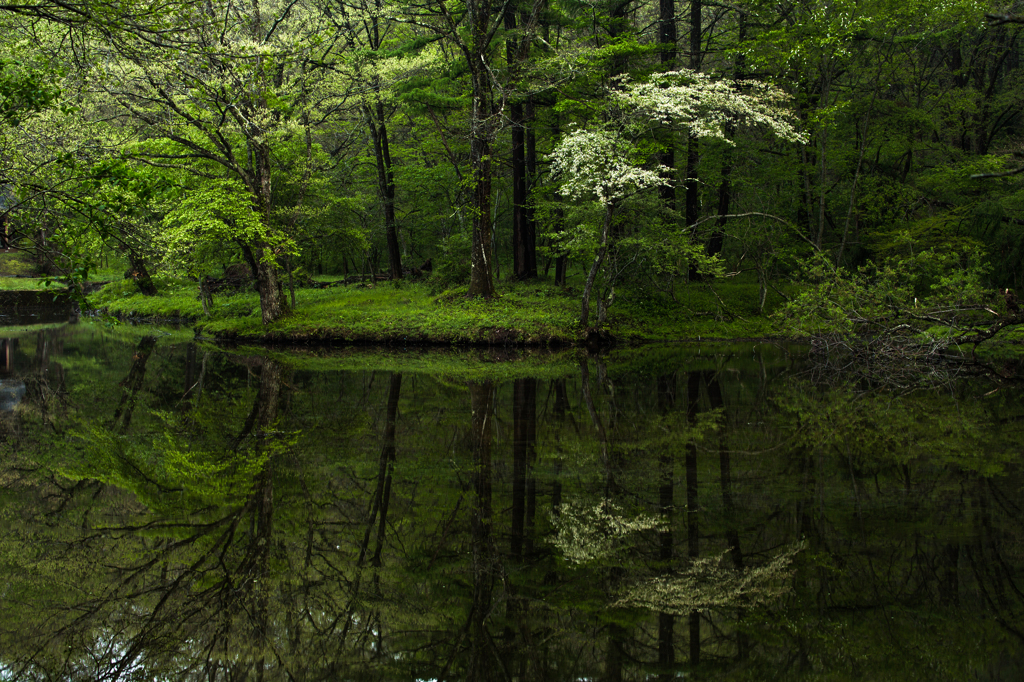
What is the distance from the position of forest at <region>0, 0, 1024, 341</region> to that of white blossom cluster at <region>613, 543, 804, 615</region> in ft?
33.4

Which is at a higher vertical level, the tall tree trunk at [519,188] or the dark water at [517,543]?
the tall tree trunk at [519,188]

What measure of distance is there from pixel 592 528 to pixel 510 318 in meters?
13.7

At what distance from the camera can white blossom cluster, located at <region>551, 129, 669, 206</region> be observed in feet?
52.1

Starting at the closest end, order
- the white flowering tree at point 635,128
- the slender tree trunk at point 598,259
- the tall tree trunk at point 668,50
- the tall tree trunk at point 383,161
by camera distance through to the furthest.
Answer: the white flowering tree at point 635,128 < the slender tree trunk at point 598,259 < the tall tree trunk at point 668,50 < the tall tree trunk at point 383,161

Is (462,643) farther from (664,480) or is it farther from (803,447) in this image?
(803,447)

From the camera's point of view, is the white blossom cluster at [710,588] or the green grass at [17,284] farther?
the green grass at [17,284]

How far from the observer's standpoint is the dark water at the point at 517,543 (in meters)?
3.45

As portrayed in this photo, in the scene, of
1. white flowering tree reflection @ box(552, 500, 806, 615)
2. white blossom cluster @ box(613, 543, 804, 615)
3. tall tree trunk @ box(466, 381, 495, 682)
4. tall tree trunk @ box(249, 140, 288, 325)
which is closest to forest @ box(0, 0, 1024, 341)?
tall tree trunk @ box(249, 140, 288, 325)

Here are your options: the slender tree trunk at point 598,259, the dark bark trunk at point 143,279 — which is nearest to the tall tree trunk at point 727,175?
the slender tree trunk at point 598,259

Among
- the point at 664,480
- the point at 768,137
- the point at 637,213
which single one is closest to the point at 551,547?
the point at 664,480

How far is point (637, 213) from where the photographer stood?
1834 centimetres

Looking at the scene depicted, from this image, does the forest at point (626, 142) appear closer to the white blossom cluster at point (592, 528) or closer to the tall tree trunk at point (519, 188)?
the tall tree trunk at point (519, 188)

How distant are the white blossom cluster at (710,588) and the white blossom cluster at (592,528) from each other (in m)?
0.54

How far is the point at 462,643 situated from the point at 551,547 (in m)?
1.15
